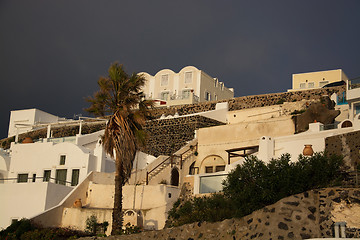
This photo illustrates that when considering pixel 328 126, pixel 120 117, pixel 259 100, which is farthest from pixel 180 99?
pixel 120 117

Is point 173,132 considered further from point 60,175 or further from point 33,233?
point 33,233

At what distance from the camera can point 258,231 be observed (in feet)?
55.9

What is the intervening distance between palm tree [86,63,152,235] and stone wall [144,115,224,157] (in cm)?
1378

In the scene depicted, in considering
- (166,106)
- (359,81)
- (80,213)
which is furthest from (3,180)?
(359,81)

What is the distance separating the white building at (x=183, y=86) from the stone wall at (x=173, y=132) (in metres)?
12.3

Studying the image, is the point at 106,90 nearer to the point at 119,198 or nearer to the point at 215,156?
the point at 119,198

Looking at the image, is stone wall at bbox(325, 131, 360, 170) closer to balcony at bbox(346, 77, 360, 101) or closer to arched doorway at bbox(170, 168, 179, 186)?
balcony at bbox(346, 77, 360, 101)

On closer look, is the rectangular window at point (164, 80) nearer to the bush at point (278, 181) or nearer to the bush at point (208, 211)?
the bush at point (208, 211)

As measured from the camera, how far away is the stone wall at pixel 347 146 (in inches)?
891

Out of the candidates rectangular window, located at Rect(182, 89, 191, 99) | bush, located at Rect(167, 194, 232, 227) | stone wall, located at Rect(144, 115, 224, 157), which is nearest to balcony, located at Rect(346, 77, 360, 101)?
bush, located at Rect(167, 194, 232, 227)

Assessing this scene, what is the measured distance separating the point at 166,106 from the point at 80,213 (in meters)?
23.9

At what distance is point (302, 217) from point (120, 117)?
9970 millimetres

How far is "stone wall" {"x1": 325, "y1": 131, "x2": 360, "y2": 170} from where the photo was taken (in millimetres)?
22639

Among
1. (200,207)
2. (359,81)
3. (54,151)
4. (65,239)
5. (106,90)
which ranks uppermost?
(359,81)
